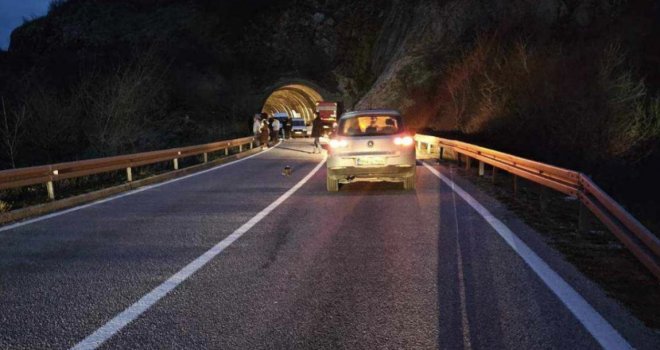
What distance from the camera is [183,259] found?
592 centimetres

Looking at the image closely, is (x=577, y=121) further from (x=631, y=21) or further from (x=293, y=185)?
(x=631, y=21)

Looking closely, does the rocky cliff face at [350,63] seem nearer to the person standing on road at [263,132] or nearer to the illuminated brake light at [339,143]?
the person standing on road at [263,132]

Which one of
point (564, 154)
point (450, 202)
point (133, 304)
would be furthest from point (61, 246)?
point (564, 154)

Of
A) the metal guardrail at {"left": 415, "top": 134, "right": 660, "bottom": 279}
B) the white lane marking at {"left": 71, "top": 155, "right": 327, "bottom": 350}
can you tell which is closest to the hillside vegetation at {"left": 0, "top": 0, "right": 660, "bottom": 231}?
the metal guardrail at {"left": 415, "top": 134, "right": 660, "bottom": 279}

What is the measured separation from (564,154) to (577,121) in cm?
162

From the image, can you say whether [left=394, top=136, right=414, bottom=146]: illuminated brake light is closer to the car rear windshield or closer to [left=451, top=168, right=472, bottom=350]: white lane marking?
the car rear windshield

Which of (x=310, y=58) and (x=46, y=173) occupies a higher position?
(x=310, y=58)

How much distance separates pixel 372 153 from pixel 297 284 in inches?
243

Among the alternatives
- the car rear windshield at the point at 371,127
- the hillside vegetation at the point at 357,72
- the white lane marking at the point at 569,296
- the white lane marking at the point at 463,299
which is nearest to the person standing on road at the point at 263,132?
the hillside vegetation at the point at 357,72

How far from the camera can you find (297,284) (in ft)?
16.2

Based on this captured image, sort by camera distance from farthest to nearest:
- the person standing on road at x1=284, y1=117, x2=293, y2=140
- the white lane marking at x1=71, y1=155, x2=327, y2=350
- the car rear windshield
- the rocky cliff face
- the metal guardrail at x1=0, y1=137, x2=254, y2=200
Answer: the person standing on road at x1=284, y1=117, x2=293, y2=140 < the rocky cliff face < the car rear windshield < the metal guardrail at x1=0, y1=137, x2=254, y2=200 < the white lane marking at x1=71, y1=155, x2=327, y2=350

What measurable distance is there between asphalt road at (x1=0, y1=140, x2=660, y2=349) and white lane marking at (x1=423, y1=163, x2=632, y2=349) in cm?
6

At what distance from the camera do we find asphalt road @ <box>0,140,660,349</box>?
147 inches

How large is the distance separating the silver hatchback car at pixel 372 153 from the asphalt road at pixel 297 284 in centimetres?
187
